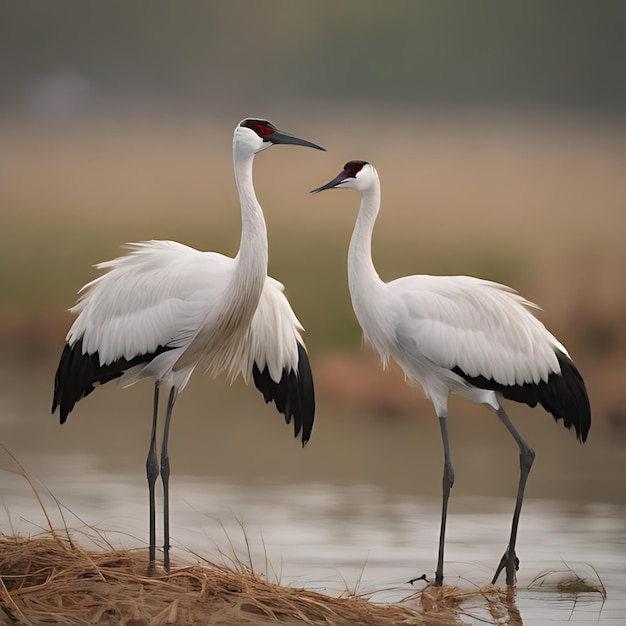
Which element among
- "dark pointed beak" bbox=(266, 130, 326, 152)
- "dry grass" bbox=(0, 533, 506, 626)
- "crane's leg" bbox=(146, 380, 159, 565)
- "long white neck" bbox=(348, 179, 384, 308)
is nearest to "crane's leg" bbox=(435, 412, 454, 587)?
"dry grass" bbox=(0, 533, 506, 626)

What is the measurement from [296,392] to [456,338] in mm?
801

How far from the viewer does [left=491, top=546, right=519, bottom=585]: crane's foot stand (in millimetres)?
6023

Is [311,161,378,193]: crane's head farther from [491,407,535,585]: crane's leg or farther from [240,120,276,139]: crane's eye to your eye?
[491,407,535,585]: crane's leg

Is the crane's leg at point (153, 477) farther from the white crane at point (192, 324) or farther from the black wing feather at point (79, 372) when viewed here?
the black wing feather at point (79, 372)

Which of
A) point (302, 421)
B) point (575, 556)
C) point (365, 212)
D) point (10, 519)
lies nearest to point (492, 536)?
point (575, 556)

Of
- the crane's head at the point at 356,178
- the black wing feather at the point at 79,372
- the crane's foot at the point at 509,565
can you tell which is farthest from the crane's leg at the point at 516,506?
the black wing feather at the point at 79,372

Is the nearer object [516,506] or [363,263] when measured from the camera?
[363,263]

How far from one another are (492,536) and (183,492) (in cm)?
199

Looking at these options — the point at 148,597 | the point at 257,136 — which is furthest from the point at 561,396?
the point at 148,597

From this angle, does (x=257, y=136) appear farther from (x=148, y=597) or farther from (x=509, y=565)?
(x=509, y=565)

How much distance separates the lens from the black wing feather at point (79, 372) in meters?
5.73

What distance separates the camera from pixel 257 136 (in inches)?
218

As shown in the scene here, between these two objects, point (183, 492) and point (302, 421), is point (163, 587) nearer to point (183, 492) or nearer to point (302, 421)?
point (302, 421)

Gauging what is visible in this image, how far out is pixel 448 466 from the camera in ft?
19.7
